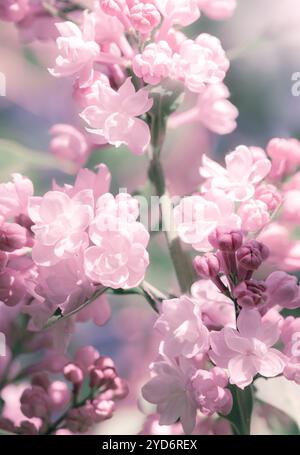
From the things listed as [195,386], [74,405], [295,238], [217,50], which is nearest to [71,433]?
[74,405]

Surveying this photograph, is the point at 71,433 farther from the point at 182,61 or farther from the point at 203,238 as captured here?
the point at 182,61

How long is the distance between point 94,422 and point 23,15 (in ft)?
1.65

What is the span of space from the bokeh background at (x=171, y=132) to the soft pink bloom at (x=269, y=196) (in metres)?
0.15

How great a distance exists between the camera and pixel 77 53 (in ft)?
2.62

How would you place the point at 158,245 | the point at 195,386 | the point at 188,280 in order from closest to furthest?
the point at 195,386 → the point at 188,280 → the point at 158,245

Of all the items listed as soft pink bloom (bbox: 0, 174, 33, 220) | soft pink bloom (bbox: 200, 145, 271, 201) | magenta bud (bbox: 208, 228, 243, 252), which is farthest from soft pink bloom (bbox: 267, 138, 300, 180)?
soft pink bloom (bbox: 0, 174, 33, 220)

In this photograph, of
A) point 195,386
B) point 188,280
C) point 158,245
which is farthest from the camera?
point 158,245

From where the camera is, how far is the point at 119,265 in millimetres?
728

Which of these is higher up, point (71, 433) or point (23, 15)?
point (23, 15)

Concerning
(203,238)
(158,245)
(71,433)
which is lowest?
(71,433)

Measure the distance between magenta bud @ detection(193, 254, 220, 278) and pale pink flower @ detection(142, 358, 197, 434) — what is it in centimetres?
9

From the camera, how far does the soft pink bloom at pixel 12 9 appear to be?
3.05ft

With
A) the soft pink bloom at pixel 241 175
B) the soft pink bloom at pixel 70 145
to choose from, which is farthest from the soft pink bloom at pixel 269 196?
the soft pink bloom at pixel 70 145

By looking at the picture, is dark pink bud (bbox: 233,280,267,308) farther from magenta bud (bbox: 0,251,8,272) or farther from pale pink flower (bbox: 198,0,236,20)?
pale pink flower (bbox: 198,0,236,20)
